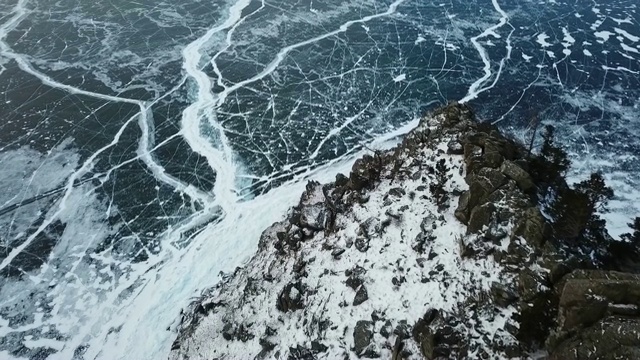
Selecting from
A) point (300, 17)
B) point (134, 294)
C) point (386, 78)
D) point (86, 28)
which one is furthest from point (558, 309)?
point (86, 28)

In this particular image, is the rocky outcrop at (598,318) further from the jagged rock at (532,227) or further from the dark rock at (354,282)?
the dark rock at (354,282)

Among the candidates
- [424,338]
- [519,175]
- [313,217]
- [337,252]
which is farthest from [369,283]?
[519,175]

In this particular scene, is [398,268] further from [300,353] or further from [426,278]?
[300,353]

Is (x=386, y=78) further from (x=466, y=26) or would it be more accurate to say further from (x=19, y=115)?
(x=19, y=115)

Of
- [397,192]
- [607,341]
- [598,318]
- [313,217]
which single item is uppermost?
[607,341]

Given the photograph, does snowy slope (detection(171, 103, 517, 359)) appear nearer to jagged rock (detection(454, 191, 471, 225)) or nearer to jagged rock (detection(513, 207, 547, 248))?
jagged rock (detection(454, 191, 471, 225))
